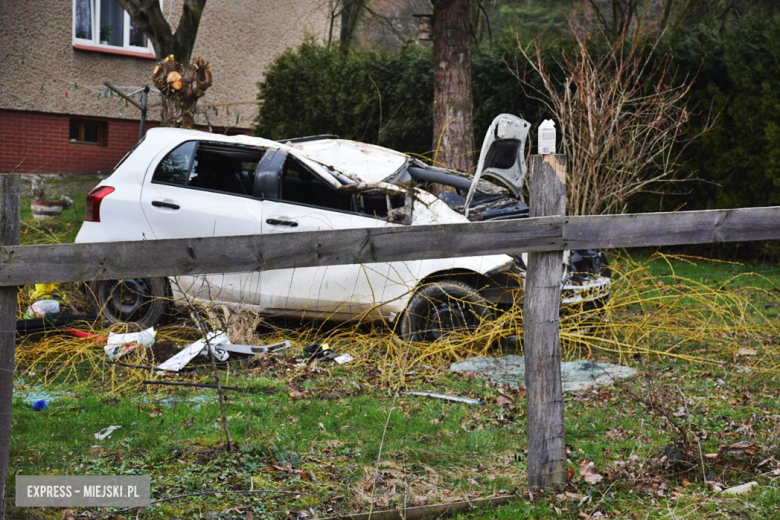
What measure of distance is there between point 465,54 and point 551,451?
778 cm

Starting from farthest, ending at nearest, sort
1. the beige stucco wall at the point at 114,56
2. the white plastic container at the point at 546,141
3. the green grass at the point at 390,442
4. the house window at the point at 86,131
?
the house window at the point at 86,131 < the beige stucco wall at the point at 114,56 < the white plastic container at the point at 546,141 < the green grass at the point at 390,442

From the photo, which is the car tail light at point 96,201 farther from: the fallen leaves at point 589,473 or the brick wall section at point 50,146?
the brick wall section at point 50,146

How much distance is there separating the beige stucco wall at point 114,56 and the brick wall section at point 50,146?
0.83 feet

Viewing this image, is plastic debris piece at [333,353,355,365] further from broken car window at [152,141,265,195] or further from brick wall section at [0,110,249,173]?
brick wall section at [0,110,249,173]

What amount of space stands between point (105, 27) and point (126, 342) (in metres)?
15.0

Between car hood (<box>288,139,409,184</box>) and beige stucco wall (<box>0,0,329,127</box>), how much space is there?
11.4 metres

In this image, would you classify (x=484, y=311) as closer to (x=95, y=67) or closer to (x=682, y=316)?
(x=682, y=316)

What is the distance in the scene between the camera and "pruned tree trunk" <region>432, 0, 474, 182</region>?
427 inches

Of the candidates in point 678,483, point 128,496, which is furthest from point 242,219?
point 678,483

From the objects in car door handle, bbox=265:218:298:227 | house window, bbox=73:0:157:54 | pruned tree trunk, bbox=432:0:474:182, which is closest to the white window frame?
house window, bbox=73:0:157:54

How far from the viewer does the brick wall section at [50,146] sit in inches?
724

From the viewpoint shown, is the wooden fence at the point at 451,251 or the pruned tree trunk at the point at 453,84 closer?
the wooden fence at the point at 451,251

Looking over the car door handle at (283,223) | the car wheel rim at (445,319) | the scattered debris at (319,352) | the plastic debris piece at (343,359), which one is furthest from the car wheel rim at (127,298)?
the car wheel rim at (445,319)

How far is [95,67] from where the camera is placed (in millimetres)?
19328
